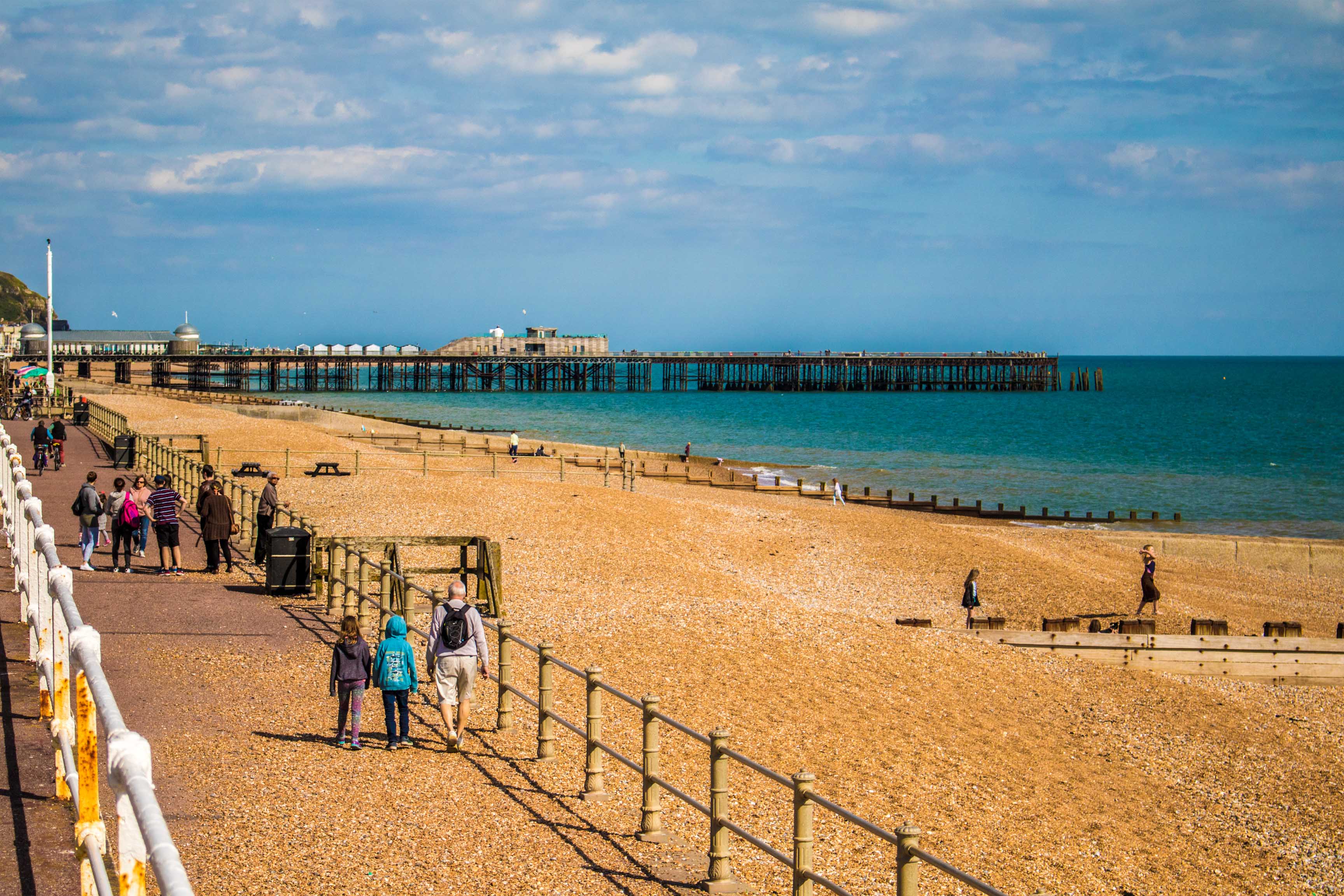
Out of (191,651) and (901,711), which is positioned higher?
(191,651)

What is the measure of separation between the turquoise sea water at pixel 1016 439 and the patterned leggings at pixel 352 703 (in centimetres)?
3574

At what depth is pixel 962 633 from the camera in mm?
17969

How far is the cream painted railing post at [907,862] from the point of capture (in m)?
5.83

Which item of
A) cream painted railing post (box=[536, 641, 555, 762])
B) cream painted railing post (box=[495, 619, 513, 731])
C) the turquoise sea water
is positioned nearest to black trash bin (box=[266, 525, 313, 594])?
cream painted railing post (box=[495, 619, 513, 731])

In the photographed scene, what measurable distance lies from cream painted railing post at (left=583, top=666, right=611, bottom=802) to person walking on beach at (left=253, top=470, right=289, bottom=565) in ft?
31.6

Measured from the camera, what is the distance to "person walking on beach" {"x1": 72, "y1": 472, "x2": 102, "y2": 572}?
631 inches

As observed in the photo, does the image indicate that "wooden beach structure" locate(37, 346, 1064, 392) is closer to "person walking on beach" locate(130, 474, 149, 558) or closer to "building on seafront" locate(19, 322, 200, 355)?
"building on seafront" locate(19, 322, 200, 355)

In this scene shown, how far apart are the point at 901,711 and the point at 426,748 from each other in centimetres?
612

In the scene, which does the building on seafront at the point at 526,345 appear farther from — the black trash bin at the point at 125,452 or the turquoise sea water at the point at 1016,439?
the black trash bin at the point at 125,452

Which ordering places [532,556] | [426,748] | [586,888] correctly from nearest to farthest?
[586,888] < [426,748] < [532,556]

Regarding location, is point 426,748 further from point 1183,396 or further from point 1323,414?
point 1183,396

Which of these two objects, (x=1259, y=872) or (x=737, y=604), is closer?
(x=1259, y=872)

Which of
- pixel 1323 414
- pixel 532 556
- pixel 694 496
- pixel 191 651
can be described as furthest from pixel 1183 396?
pixel 191 651

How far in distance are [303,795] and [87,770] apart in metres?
3.93
